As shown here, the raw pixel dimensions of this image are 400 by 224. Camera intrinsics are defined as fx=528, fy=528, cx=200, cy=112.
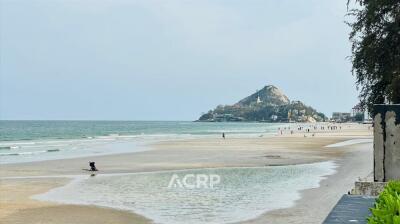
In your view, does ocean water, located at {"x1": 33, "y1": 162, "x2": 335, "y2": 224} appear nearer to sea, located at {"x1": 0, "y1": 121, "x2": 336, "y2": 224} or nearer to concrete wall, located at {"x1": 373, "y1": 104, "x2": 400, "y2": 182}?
sea, located at {"x1": 0, "y1": 121, "x2": 336, "y2": 224}

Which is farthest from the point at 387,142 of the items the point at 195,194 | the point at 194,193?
the point at 194,193

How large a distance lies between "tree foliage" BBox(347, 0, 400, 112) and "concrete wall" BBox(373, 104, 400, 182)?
390 inches

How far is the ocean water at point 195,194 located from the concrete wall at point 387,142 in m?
4.82

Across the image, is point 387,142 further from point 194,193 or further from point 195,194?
point 194,193

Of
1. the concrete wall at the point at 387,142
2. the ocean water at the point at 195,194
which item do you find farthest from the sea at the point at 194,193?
the concrete wall at the point at 387,142

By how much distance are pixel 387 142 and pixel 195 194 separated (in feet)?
32.8

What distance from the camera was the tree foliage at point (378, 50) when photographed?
21672 mm

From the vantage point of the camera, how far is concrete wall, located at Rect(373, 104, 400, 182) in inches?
438

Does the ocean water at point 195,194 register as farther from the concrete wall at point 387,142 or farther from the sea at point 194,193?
the concrete wall at point 387,142

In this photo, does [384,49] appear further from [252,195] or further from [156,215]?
[156,215]

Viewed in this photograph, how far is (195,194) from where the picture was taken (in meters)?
20.1

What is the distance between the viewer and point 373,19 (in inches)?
885

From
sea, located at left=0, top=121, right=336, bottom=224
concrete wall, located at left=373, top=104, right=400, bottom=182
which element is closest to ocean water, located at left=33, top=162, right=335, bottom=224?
sea, located at left=0, top=121, right=336, bottom=224

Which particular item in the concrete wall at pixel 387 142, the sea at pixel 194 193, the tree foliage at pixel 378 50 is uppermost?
the tree foliage at pixel 378 50
